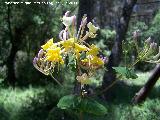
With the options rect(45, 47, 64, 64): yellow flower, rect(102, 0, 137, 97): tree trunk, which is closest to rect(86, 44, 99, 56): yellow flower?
rect(45, 47, 64, 64): yellow flower

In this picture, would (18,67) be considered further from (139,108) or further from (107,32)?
(139,108)

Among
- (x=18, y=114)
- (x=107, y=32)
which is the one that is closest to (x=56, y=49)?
(x=18, y=114)

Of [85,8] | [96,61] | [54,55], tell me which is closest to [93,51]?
[96,61]

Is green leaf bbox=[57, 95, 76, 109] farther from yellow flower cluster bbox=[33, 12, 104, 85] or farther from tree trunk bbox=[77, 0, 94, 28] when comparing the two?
tree trunk bbox=[77, 0, 94, 28]

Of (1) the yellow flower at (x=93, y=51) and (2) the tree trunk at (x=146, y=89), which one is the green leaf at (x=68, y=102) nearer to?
(1) the yellow flower at (x=93, y=51)

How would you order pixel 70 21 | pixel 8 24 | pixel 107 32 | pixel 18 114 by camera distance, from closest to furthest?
pixel 70 21 → pixel 18 114 → pixel 8 24 → pixel 107 32

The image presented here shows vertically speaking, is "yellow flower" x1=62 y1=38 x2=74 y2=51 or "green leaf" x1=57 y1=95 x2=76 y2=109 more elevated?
"yellow flower" x1=62 y1=38 x2=74 y2=51
